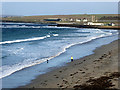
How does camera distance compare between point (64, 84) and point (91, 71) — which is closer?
point (64, 84)

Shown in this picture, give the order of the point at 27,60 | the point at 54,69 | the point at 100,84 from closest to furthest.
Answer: the point at 100,84, the point at 54,69, the point at 27,60

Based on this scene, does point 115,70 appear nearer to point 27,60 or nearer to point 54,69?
point 54,69

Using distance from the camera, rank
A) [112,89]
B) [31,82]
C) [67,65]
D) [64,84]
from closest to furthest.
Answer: [112,89], [64,84], [31,82], [67,65]

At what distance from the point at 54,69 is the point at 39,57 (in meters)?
5.94

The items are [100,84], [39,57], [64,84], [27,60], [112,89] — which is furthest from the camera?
[39,57]

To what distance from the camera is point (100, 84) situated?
13031 mm

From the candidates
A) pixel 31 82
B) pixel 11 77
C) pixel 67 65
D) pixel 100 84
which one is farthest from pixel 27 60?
pixel 100 84

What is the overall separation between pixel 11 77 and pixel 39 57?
8268 mm

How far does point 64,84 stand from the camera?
13.9 metres

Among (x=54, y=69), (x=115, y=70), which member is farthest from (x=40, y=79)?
(x=115, y=70)

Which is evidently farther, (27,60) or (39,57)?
(39,57)

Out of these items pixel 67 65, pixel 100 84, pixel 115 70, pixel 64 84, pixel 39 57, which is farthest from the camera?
pixel 39 57

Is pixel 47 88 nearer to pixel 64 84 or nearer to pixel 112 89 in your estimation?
pixel 64 84

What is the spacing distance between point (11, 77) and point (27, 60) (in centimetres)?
633
